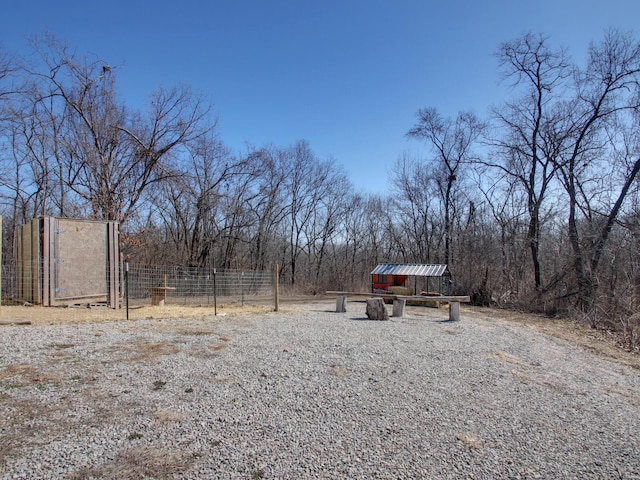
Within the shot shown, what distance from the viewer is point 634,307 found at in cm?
1011

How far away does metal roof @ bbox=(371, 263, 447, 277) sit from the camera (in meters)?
15.8

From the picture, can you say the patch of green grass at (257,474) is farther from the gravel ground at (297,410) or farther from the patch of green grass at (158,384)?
the patch of green grass at (158,384)

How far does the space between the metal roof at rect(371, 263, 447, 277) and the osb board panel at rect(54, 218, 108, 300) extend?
10.7 meters

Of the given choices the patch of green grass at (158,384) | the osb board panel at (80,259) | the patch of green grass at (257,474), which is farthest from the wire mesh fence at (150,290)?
the patch of green grass at (257,474)

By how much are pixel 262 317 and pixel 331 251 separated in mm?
21119

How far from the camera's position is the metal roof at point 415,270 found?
15.8 metres

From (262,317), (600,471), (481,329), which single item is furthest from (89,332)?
(481,329)

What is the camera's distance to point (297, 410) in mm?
3670

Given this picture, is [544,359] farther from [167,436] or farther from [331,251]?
[331,251]

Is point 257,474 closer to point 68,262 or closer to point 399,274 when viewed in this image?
point 68,262

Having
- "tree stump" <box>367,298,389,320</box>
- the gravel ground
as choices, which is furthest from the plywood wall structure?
"tree stump" <box>367,298,389,320</box>

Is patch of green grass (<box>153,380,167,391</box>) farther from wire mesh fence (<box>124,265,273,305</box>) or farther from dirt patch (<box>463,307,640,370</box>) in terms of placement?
wire mesh fence (<box>124,265,273,305</box>)

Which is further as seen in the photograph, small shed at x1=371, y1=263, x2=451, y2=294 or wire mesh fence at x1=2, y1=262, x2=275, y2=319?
small shed at x1=371, y1=263, x2=451, y2=294

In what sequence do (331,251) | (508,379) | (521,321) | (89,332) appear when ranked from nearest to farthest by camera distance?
(508,379) → (89,332) → (521,321) → (331,251)
